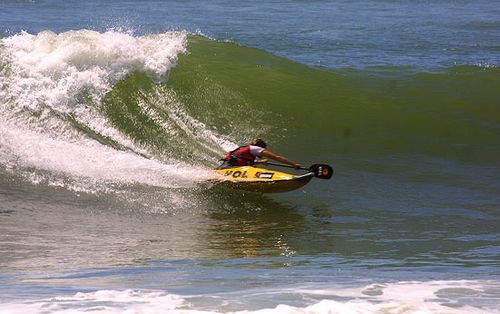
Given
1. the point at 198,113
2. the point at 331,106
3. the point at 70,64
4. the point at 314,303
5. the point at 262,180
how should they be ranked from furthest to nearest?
the point at 331,106 → the point at 70,64 → the point at 198,113 → the point at 262,180 → the point at 314,303

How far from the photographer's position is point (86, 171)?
13484mm

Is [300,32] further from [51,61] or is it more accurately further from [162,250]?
[162,250]

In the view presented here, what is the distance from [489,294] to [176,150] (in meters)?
8.44

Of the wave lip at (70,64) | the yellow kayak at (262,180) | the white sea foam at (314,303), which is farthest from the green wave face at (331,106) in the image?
the white sea foam at (314,303)

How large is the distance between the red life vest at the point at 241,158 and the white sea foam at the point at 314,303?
232 inches

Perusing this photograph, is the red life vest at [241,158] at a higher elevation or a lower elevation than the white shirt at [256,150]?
lower

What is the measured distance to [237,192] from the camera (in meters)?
13.1

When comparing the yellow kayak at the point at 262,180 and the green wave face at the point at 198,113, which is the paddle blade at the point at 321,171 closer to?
the yellow kayak at the point at 262,180

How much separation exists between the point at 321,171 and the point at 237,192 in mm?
1232

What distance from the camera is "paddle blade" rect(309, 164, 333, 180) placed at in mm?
13117

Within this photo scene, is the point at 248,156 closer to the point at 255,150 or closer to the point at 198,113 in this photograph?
the point at 255,150

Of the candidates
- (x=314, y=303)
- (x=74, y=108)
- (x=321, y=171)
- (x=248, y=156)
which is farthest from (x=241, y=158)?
(x=314, y=303)

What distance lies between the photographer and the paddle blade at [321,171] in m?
13.1

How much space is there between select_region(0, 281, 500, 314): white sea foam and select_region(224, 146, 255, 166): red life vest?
5897 mm
